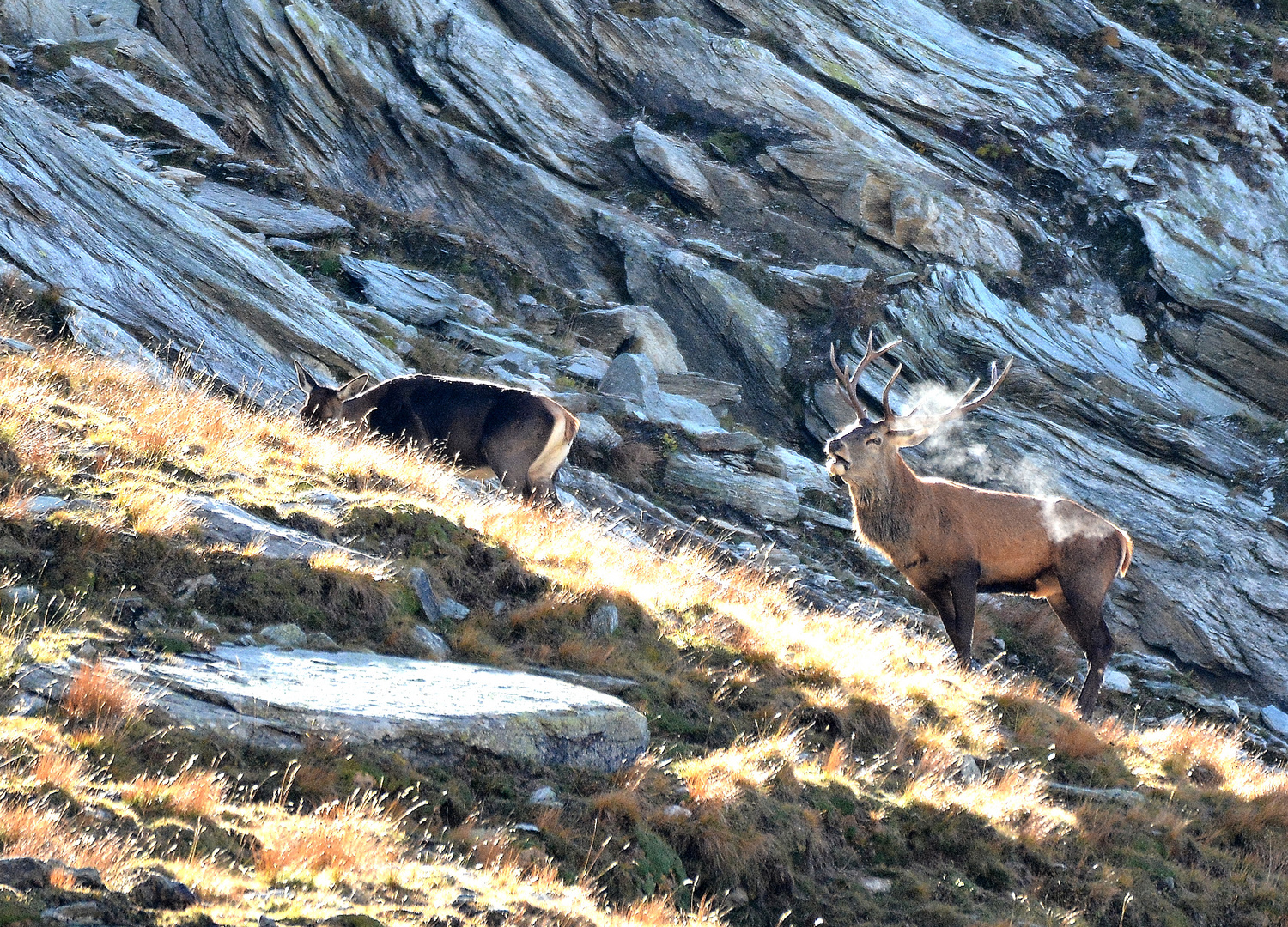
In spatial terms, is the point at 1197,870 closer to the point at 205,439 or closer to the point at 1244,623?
the point at 205,439

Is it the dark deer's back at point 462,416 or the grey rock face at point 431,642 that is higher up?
the grey rock face at point 431,642

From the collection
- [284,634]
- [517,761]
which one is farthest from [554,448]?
[517,761]

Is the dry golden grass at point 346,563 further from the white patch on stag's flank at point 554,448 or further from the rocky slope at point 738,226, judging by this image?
the rocky slope at point 738,226

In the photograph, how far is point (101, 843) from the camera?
380 centimetres

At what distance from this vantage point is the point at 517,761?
5.80 meters

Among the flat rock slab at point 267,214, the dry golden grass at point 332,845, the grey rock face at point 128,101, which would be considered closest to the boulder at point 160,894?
the dry golden grass at point 332,845

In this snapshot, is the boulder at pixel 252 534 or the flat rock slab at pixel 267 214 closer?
the boulder at pixel 252 534

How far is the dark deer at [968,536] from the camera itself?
11414 mm

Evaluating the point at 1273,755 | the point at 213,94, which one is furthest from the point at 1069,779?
the point at 213,94

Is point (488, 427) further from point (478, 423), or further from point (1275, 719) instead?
point (1275, 719)

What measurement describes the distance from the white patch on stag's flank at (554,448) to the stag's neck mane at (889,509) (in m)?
2.90

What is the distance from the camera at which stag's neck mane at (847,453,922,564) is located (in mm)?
11445

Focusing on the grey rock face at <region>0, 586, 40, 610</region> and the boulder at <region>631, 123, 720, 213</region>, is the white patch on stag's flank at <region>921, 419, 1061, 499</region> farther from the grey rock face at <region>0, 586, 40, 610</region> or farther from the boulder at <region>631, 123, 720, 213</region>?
the grey rock face at <region>0, 586, 40, 610</region>

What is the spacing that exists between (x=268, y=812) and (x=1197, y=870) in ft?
20.4
